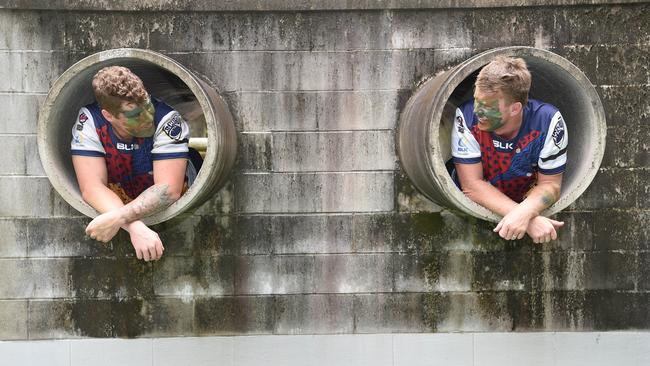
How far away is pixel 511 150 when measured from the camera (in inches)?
183

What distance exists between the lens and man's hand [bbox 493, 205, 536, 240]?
427 cm

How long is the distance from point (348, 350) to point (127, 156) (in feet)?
6.81

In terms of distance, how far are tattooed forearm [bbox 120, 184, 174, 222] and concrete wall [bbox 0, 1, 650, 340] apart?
2.43ft

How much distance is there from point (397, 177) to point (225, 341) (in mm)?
1713

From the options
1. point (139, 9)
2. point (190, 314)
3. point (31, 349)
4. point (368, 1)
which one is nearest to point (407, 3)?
point (368, 1)

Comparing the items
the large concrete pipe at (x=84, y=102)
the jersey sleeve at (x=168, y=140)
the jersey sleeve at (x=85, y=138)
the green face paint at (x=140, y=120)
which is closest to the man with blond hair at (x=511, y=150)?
the large concrete pipe at (x=84, y=102)

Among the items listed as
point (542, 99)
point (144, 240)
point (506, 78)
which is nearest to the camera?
point (506, 78)

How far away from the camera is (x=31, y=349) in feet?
17.1

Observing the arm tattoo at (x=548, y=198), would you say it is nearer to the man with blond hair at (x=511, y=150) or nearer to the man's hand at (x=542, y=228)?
the man with blond hair at (x=511, y=150)

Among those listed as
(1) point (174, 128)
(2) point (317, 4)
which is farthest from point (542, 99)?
(1) point (174, 128)

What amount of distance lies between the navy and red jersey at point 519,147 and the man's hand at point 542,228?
1.30ft

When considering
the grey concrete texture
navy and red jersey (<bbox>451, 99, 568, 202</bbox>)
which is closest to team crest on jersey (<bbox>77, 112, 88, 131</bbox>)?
the grey concrete texture

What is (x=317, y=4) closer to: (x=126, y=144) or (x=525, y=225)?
(x=126, y=144)

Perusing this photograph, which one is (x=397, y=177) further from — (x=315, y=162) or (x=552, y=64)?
(x=552, y=64)
